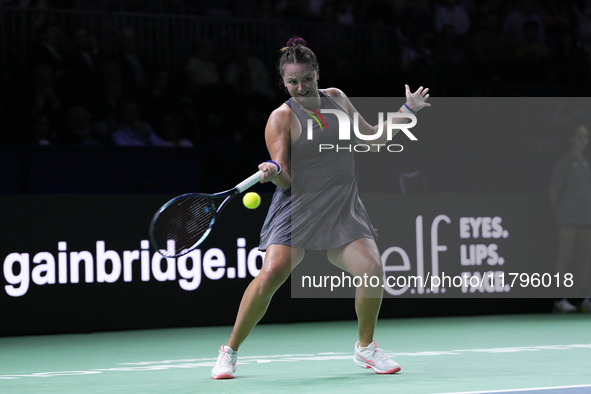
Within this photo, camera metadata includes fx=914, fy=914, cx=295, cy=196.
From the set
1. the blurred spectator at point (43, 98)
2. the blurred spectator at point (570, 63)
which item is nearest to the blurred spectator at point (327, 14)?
the blurred spectator at point (570, 63)

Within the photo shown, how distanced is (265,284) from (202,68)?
20.9ft

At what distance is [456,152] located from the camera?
10695 mm

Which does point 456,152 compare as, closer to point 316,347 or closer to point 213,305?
point 213,305

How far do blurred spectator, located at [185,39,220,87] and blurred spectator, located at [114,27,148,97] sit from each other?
0.53 meters

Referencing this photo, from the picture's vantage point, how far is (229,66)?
10.9m

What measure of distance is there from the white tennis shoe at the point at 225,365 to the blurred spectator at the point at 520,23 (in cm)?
937

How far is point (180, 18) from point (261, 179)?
22.6 ft

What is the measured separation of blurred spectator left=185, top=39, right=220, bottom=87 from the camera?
34.9ft

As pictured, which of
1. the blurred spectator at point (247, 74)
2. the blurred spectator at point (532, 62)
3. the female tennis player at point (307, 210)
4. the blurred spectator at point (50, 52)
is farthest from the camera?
the blurred spectator at point (532, 62)

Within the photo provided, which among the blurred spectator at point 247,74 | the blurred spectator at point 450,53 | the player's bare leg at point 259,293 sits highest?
the blurred spectator at point 450,53

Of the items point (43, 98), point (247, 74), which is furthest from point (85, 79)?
point (247, 74)

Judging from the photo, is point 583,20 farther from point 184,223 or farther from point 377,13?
point 184,223

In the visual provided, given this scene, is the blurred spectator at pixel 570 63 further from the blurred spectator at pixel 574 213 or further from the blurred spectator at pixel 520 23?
the blurred spectator at pixel 574 213

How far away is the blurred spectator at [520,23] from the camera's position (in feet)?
43.1
